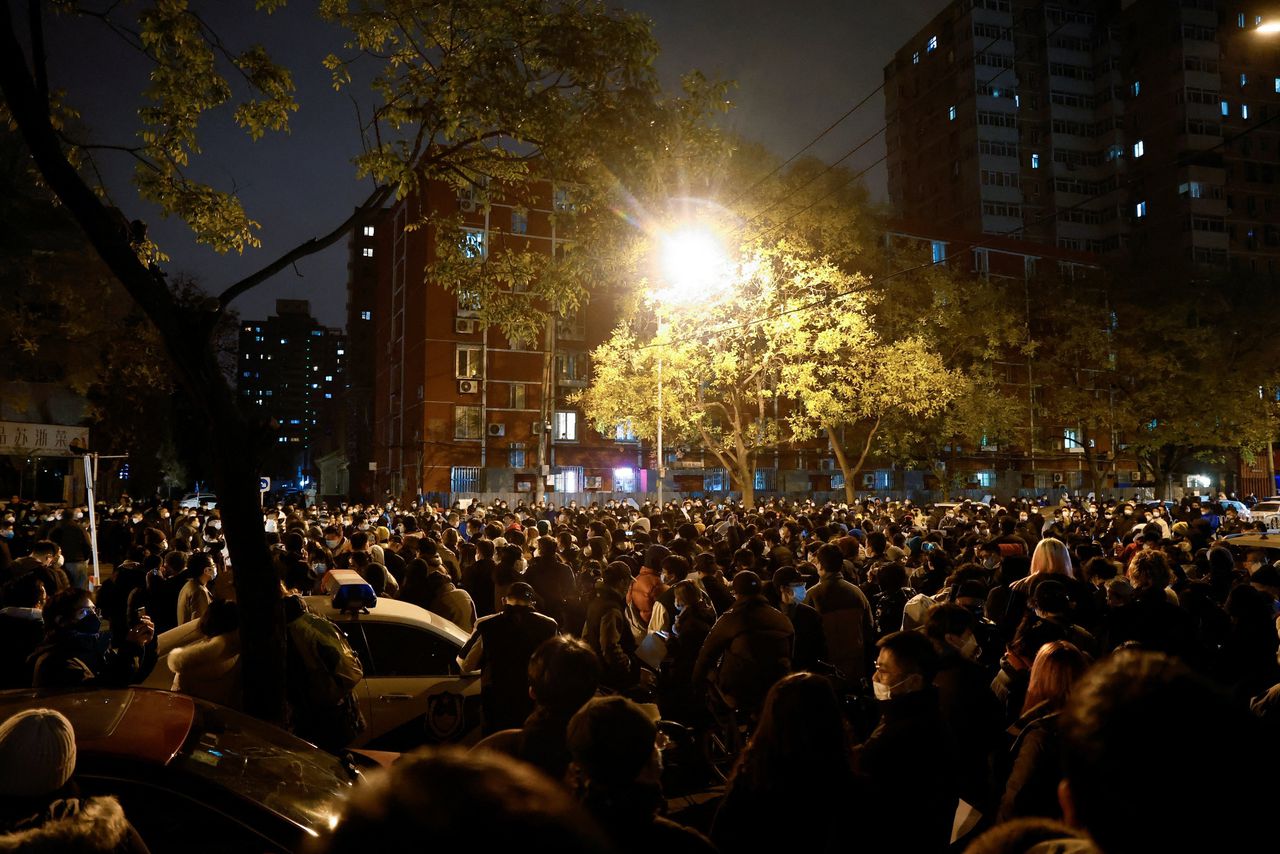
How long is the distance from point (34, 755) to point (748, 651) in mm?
4690

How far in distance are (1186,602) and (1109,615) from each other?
4.50 ft

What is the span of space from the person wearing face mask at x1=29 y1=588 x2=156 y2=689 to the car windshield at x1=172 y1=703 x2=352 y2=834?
72.1 inches

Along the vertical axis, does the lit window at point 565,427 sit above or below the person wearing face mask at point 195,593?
above

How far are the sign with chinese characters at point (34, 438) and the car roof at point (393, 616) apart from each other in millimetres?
21735

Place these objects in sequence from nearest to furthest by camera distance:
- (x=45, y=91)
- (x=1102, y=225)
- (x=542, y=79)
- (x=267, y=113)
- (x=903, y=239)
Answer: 1. (x=45, y=91)
2. (x=267, y=113)
3. (x=542, y=79)
4. (x=903, y=239)
5. (x=1102, y=225)

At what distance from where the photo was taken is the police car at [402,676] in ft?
22.7

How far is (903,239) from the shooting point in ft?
189

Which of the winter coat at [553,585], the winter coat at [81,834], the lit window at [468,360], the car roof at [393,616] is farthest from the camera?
the lit window at [468,360]

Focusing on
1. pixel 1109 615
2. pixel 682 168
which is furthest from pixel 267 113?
pixel 1109 615

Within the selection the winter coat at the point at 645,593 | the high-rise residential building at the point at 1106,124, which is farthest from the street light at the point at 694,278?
the high-rise residential building at the point at 1106,124

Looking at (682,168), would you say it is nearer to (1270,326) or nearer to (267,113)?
(267,113)

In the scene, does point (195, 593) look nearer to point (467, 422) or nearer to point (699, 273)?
point (699, 273)

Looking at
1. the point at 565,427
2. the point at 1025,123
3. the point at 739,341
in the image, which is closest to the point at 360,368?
the point at 565,427

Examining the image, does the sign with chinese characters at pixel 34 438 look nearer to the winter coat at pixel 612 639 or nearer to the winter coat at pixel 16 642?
the winter coat at pixel 16 642
